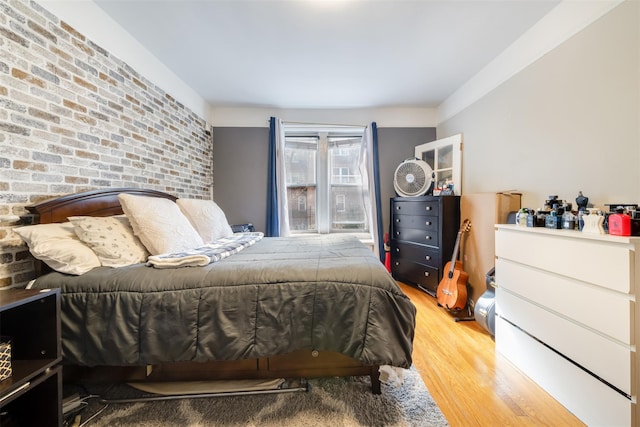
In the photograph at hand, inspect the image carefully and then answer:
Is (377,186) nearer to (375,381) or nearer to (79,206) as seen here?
(375,381)

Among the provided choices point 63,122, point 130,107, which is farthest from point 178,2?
point 63,122

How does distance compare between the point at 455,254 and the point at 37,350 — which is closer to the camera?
the point at 37,350

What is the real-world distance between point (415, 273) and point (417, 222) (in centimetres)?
62

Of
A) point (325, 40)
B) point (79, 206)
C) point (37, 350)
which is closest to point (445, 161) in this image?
point (325, 40)

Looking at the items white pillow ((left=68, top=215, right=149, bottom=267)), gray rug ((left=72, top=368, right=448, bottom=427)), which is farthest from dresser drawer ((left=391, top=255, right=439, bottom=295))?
white pillow ((left=68, top=215, right=149, bottom=267))

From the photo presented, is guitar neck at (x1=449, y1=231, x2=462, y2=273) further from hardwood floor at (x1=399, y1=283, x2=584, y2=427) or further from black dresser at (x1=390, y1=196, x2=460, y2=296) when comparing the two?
hardwood floor at (x1=399, y1=283, x2=584, y2=427)

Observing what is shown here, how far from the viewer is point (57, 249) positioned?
1249 millimetres

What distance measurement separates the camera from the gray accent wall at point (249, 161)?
3.54 metres

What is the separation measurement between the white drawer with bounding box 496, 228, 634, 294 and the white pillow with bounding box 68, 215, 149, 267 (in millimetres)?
2366

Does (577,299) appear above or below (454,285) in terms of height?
above

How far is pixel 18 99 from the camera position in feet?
4.12

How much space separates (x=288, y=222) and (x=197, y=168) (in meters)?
1.40

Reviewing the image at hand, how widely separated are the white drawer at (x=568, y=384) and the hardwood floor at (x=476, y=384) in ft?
0.17

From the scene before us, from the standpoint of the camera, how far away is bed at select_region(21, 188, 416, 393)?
1187 mm
